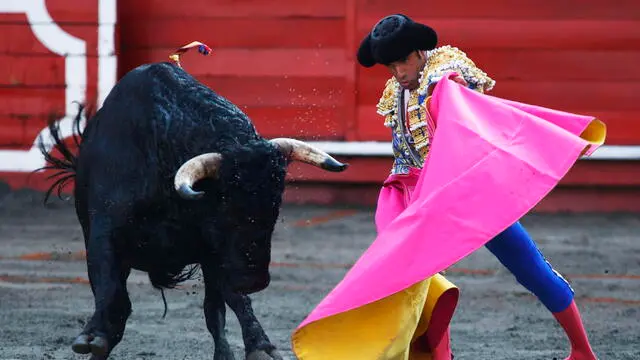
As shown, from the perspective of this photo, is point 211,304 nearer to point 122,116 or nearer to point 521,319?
point 122,116

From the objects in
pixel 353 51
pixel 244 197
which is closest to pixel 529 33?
pixel 353 51

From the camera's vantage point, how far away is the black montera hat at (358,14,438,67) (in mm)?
3258

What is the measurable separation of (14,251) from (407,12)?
2699 mm

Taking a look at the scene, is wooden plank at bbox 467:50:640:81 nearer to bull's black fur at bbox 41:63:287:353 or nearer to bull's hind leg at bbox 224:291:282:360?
bull's black fur at bbox 41:63:287:353

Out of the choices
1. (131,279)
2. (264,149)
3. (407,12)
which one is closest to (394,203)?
(264,149)

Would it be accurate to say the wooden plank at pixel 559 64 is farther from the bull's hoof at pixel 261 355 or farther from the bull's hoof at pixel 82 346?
the bull's hoof at pixel 82 346

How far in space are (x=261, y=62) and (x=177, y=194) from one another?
4592mm

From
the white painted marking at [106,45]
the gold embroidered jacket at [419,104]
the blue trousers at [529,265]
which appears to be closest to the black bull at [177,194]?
the gold embroidered jacket at [419,104]

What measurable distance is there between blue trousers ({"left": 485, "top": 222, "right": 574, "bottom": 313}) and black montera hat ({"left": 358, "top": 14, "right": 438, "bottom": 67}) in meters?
0.49

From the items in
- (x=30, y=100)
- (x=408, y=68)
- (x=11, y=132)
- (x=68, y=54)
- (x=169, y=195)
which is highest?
(x=408, y=68)

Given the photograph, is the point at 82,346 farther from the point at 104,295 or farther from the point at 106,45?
the point at 106,45

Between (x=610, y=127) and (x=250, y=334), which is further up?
(x=250, y=334)

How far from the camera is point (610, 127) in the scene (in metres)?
7.82

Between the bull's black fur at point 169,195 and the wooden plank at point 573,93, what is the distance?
14.1 feet
